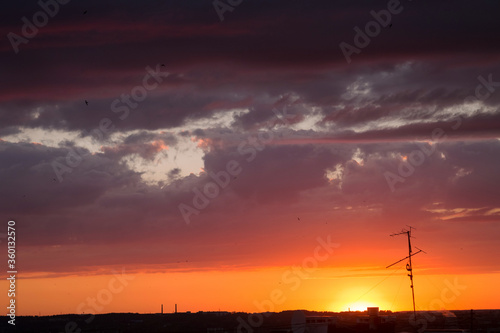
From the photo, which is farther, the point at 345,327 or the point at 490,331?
the point at 490,331

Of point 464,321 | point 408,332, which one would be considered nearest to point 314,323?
point 408,332

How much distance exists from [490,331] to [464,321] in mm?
45157

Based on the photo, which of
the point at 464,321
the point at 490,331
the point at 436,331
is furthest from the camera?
the point at 464,321

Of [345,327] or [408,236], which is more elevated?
[408,236]

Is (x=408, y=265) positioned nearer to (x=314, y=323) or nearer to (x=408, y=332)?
(x=408, y=332)

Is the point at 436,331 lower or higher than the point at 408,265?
lower

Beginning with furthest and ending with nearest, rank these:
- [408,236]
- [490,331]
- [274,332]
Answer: [490,331] → [274,332] → [408,236]

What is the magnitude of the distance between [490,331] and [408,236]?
4410cm

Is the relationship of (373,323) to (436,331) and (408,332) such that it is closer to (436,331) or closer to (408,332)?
(408,332)

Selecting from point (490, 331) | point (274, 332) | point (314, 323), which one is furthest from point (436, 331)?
point (490, 331)

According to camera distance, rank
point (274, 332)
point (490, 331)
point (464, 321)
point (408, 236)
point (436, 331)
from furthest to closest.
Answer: point (464, 321) < point (490, 331) < point (274, 332) < point (408, 236) < point (436, 331)

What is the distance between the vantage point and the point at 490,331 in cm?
14212

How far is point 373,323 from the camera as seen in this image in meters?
113

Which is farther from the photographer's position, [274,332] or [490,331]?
[490,331]
